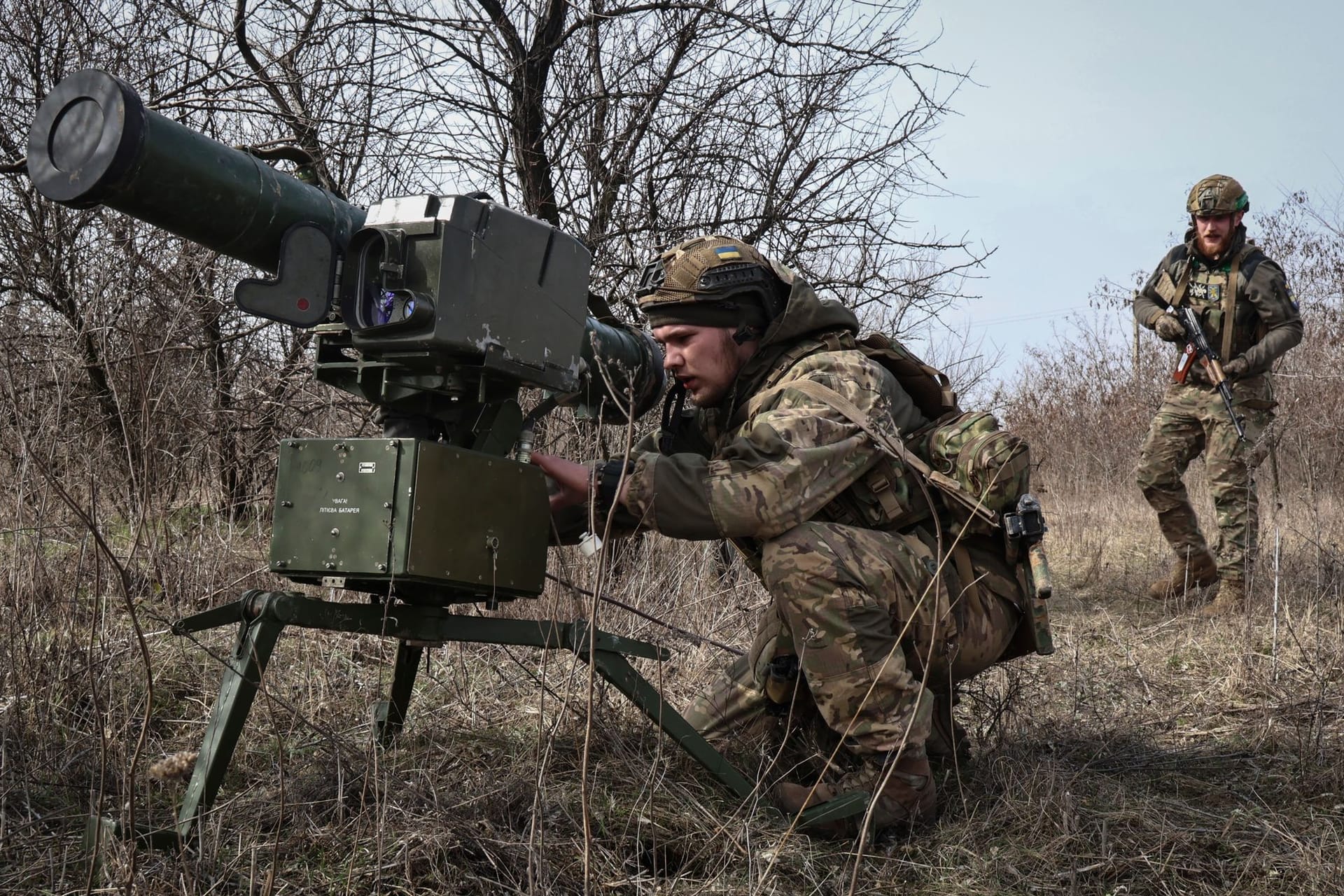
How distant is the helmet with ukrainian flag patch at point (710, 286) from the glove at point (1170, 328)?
431 centimetres

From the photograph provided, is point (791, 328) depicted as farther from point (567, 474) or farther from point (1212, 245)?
point (1212, 245)

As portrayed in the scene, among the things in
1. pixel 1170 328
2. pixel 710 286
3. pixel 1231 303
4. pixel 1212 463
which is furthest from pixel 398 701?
pixel 1231 303

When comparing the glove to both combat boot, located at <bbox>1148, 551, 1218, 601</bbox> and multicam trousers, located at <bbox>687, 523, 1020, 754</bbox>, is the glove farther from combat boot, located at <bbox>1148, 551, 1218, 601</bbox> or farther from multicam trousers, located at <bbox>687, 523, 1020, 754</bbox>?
multicam trousers, located at <bbox>687, 523, 1020, 754</bbox>

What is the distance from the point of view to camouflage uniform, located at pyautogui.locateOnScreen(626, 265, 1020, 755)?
2797 millimetres

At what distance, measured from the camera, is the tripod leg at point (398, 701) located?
2971 mm

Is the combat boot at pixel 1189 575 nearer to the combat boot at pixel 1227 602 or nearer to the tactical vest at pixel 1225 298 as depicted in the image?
the combat boot at pixel 1227 602

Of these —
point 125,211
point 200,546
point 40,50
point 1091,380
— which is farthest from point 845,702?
point 1091,380

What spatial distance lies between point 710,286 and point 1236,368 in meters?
4.51

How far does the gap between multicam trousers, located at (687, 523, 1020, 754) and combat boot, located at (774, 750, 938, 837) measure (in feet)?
0.18

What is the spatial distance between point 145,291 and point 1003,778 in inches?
159

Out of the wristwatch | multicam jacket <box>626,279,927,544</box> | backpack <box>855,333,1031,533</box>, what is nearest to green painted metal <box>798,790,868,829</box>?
multicam jacket <box>626,279,927,544</box>

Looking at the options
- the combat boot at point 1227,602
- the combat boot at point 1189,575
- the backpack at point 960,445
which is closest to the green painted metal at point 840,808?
the backpack at point 960,445

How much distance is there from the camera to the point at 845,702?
2.86m

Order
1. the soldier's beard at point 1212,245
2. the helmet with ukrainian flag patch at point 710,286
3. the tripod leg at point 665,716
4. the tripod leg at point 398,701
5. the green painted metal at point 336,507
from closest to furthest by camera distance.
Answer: the green painted metal at point 336,507
the tripod leg at point 665,716
the tripod leg at point 398,701
the helmet with ukrainian flag patch at point 710,286
the soldier's beard at point 1212,245
